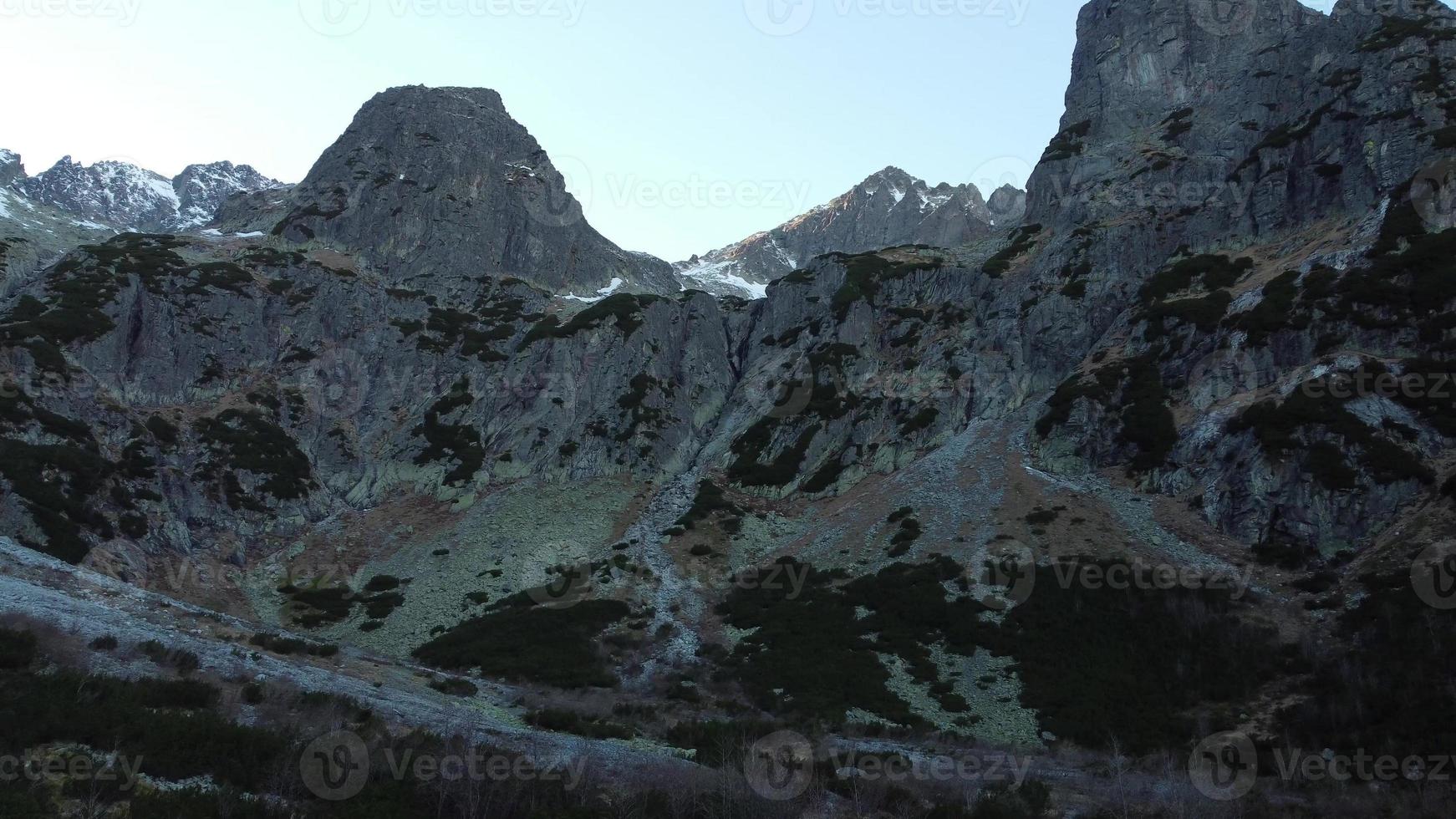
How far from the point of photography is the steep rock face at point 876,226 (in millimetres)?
160250

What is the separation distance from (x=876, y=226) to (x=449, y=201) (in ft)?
358

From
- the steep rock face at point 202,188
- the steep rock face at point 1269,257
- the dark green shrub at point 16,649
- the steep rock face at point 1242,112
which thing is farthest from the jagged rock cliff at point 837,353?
the steep rock face at point 202,188

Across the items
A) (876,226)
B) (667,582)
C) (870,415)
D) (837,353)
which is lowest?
(667,582)

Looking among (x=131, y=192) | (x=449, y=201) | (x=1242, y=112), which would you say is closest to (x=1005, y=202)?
(x=1242, y=112)

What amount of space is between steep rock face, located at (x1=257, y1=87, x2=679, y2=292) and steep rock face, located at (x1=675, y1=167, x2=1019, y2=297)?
4098 cm

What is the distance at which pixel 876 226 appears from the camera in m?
186

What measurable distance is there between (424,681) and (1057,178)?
291ft

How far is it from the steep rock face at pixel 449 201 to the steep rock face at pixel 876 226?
40978 millimetres

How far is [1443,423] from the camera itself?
138 ft

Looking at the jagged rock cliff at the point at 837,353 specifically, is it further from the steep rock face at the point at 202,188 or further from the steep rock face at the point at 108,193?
the steep rock face at the point at 202,188

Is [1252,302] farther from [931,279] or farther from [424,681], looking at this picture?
[424,681]

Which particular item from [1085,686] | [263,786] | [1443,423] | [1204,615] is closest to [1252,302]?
[1443,423]

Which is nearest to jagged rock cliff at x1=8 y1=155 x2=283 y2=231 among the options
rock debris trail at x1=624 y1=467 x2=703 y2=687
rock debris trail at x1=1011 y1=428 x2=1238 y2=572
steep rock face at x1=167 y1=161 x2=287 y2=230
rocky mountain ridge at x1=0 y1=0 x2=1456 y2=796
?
steep rock face at x1=167 y1=161 x2=287 y2=230

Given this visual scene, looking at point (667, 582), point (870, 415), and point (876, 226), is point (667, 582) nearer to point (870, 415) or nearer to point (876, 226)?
point (870, 415)
